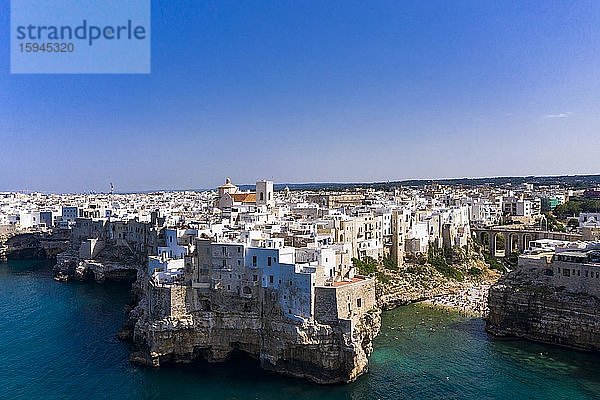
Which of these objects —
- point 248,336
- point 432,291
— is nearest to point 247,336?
point 248,336

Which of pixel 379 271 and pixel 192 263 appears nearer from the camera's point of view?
pixel 192 263

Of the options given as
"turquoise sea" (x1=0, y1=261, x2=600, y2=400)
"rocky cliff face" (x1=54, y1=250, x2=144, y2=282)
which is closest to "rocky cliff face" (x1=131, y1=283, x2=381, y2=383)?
"turquoise sea" (x1=0, y1=261, x2=600, y2=400)

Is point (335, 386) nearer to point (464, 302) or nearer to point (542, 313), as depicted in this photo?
point (542, 313)

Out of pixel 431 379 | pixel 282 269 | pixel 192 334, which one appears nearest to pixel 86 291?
pixel 192 334

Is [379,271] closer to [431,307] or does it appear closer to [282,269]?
[431,307]

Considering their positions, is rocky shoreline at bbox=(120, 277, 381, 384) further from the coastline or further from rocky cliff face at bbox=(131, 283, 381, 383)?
the coastline

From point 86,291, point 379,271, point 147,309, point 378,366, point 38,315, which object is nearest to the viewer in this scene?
point 378,366
